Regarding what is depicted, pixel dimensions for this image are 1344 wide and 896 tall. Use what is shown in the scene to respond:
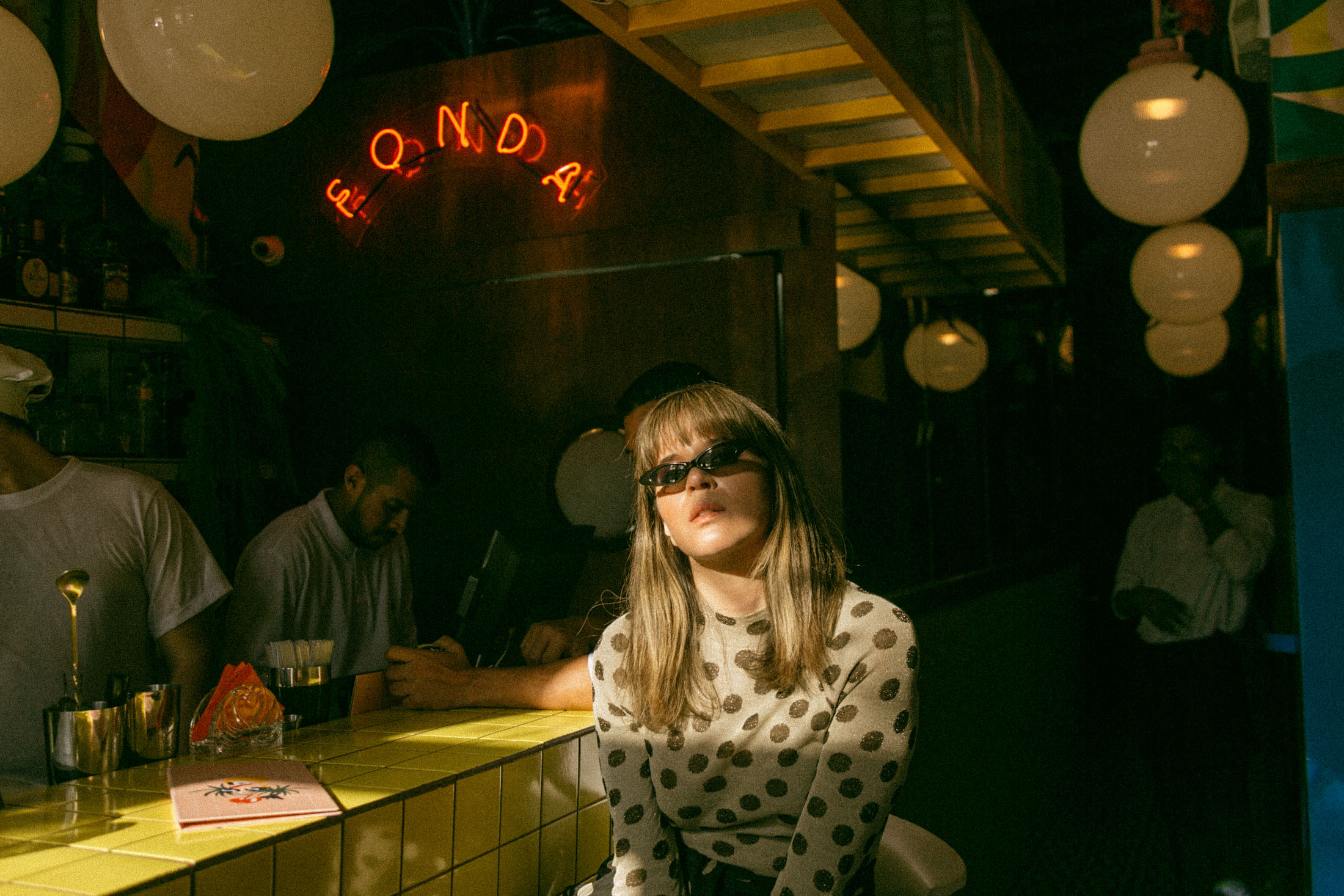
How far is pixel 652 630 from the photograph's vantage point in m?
1.74

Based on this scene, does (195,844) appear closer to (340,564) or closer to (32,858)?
(32,858)

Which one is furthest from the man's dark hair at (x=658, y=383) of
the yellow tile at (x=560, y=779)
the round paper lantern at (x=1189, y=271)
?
the round paper lantern at (x=1189, y=271)

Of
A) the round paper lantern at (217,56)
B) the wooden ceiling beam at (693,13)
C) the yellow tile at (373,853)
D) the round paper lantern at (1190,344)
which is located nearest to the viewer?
the yellow tile at (373,853)

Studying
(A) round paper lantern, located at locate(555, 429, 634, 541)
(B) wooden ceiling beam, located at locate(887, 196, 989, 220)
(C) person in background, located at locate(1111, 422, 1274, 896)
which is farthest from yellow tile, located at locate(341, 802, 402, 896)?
(C) person in background, located at locate(1111, 422, 1274, 896)

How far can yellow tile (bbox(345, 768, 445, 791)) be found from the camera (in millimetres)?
A: 1475

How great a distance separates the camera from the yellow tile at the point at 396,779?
4.84 feet

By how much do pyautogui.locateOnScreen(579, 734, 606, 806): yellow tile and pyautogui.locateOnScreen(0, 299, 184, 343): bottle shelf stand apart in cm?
258

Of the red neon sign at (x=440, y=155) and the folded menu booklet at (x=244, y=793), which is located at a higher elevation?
the red neon sign at (x=440, y=155)

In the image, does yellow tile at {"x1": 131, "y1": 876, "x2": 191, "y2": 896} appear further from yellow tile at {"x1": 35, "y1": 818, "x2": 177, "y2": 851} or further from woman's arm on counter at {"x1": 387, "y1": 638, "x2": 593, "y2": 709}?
woman's arm on counter at {"x1": 387, "y1": 638, "x2": 593, "y2": 709}

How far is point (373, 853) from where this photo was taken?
1397 mm

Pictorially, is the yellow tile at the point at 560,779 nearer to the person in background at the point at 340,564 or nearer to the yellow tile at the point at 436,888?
the yellow tile at the point at 436,888

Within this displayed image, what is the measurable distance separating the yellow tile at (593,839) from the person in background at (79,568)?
1.38 meters

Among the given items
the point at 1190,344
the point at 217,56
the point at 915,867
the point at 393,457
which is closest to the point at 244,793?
the point at 915,867

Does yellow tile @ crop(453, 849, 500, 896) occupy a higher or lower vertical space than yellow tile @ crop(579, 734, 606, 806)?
lower
